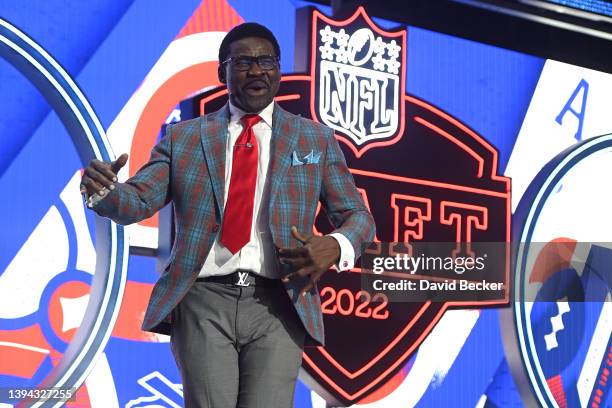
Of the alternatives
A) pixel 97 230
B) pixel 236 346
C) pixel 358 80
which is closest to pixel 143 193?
pixel 236 346

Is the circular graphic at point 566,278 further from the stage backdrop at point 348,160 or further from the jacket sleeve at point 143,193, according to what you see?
the jacket sleeve at point 143,193

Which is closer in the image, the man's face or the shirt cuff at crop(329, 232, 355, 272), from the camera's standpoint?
the shirt cuff at crop(329, 232, 355, 272)

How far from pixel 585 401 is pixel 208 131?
322 cm

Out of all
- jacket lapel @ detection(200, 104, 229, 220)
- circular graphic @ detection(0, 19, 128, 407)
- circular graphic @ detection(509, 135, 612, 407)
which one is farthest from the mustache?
circular graphic @ detection(509, 135, 612, 407)

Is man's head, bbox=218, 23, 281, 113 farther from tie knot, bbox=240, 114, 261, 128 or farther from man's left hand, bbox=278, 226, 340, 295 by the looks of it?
man's left hand, bbox=278, 226, 340, 295

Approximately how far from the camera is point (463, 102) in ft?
14.8

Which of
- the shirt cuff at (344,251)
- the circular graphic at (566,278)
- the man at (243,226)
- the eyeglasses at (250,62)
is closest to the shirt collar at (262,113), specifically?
the man at (243,226)

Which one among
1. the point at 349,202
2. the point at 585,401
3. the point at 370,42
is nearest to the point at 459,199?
the point at 370,42

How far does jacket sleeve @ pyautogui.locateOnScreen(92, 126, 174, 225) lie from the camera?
73.8 inches

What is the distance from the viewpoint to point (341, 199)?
2.08 meters

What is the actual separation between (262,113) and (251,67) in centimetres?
12

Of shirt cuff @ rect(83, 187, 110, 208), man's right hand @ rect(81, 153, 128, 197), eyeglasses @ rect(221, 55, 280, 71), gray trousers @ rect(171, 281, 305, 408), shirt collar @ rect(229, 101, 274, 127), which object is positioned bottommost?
gray trousers @ rect(171, 281, 305, 408)

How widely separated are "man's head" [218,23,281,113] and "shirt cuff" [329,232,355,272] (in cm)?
35

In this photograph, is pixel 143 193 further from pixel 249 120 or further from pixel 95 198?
pixel 249 120
